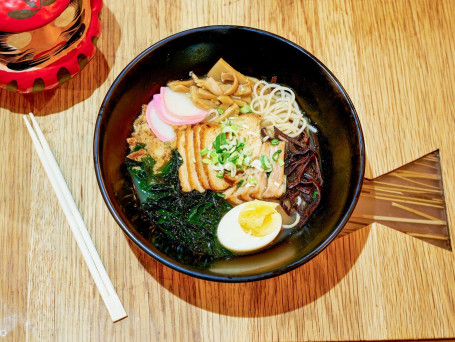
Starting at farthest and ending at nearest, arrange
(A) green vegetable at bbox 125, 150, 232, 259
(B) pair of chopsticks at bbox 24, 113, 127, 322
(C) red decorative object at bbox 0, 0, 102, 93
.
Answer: (A) green vegetable at bbox 125, 150, 232, 259, (B) pair of chopsticks at bbox 24, 113, 127, 322, (C) red decorative object at bbox 0, 0, 102, 93

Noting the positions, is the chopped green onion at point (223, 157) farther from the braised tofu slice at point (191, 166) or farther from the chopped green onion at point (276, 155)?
the chopped green onion at point (276, 155)

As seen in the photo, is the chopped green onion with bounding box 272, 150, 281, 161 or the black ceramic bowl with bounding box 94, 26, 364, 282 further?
the chopped green onion with bounding box 272, 150, 281, 161

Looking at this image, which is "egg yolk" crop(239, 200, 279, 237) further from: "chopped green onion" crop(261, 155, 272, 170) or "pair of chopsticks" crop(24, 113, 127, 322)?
"pair of chopsticks" crop(24, 113, 127, 322)

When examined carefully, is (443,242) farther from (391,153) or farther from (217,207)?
(217,207)

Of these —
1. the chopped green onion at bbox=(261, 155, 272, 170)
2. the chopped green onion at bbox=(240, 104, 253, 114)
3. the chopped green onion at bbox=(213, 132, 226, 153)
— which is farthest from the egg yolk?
the chopped green onion at bbox=(240, 104, 253, 114)

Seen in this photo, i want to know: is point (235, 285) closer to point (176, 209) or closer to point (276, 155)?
point (176, 209)

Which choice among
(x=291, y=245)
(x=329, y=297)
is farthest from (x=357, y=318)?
(x=291, y=245)
